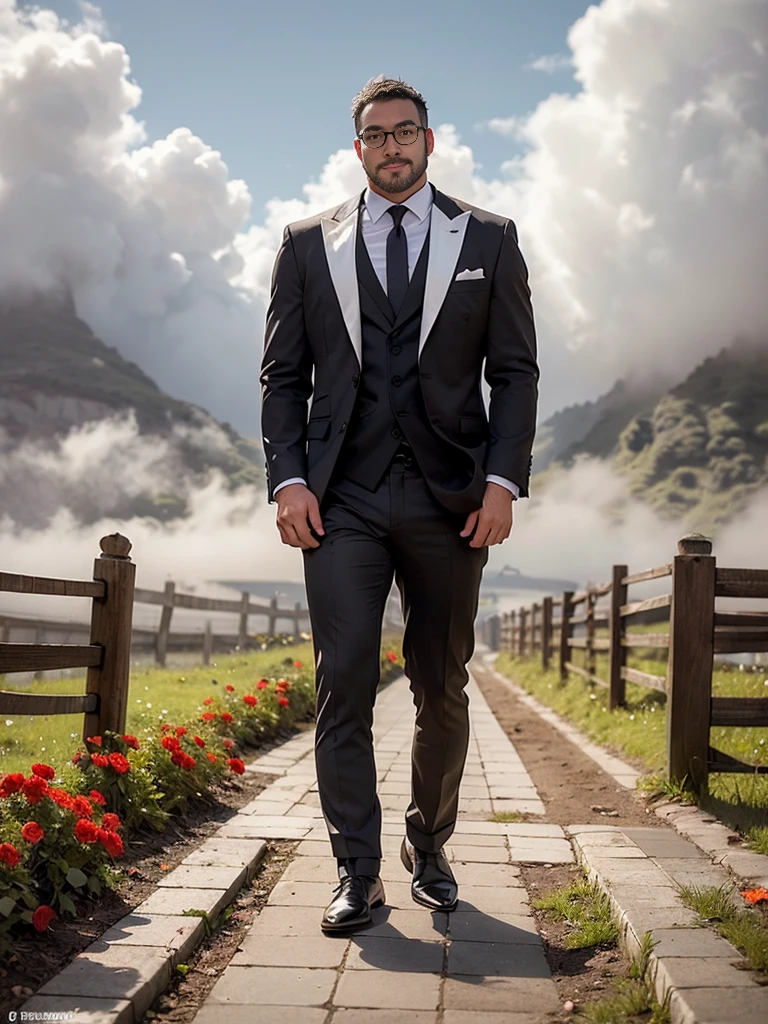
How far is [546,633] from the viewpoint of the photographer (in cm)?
1567

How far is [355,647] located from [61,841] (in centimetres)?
100

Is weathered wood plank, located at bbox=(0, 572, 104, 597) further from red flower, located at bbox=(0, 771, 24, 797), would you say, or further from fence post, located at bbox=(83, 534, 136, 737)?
red flower, located at bbox=(0, 771, 24, 797)

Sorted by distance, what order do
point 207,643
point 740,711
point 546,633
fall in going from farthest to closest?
point 546,633
point 207,643
point 740,711

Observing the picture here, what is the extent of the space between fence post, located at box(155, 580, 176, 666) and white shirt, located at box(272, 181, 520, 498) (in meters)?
10.5

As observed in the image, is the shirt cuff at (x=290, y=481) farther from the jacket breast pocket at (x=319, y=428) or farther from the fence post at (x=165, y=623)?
the fence post at (x=165, y=623)

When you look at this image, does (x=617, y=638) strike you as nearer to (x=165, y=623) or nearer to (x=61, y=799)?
(x=61, y=799)

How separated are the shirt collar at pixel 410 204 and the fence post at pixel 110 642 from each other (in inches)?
79.5

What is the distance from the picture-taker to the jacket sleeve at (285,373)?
10.3 ft

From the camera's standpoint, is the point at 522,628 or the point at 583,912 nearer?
the point at 583,912

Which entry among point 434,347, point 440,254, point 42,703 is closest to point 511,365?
point 434,347

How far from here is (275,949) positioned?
9.34ft

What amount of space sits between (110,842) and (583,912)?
1.39 m

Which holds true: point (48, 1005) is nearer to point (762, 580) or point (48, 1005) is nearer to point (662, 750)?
point (762, 580)

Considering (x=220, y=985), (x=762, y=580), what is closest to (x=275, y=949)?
(x=220, y=985)
